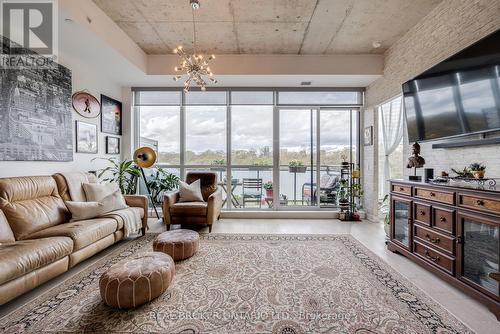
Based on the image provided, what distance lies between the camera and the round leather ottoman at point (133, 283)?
1.72 m

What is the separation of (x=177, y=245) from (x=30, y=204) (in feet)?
5.66

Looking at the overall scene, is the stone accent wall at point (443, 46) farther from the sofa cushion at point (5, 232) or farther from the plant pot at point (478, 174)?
the sofa cushion at point (5, 232)

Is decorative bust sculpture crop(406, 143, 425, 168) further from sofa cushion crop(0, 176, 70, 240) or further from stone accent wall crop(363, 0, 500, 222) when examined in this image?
sofa cushion crop(0, 176, 70, 240)

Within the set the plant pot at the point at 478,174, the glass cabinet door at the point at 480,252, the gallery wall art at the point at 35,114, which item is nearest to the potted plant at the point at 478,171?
the plant pot at the point at 478,174

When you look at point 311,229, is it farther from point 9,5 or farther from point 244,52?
point 9,5

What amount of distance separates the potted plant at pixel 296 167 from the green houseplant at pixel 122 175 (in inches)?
125

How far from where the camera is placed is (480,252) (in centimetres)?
194

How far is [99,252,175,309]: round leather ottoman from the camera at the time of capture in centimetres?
172

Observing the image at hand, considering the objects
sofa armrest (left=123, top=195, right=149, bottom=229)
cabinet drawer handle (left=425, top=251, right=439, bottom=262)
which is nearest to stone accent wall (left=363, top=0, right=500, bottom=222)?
cabinet drawer handle (left=425, top=251, right=439, bottom=262)

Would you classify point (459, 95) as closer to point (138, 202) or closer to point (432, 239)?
point (432, 239)

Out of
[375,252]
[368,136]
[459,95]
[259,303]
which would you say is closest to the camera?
[259,303]

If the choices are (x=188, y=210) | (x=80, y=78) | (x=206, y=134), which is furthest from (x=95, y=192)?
(x=206, y=134)

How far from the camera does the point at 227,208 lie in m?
5.13

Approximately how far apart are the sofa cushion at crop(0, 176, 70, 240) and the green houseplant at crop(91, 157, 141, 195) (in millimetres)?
1325
